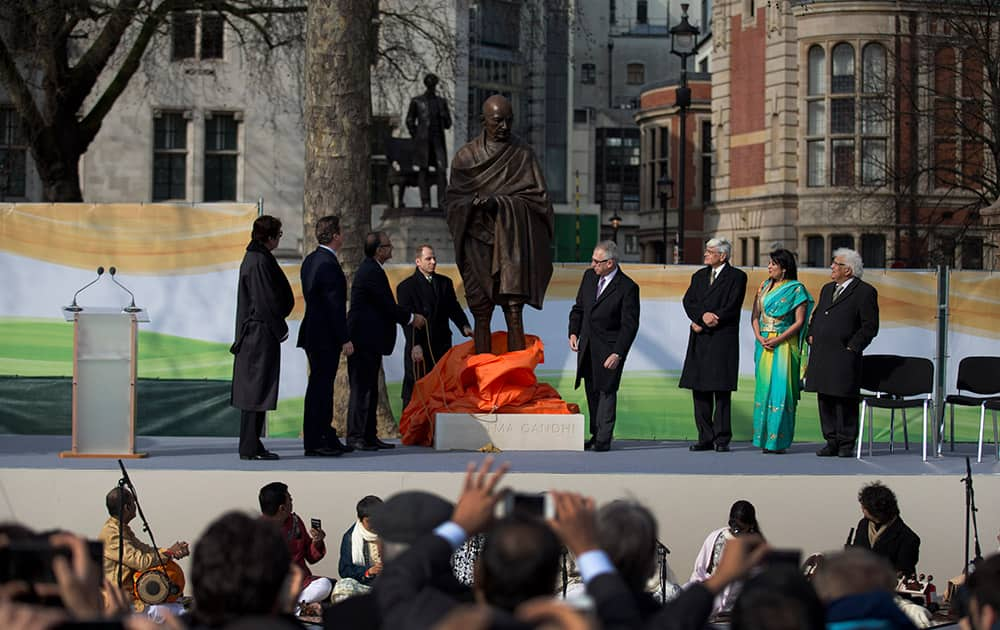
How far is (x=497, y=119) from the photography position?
12.1 m

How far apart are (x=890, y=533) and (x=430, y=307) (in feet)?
16.3

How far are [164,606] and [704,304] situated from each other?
5774 mm

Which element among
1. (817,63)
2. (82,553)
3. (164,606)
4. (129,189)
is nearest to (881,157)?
(817,63)

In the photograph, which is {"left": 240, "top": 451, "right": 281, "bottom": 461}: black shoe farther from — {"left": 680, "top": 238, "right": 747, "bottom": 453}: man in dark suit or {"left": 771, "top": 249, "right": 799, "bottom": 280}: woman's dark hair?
{"left": 771, "top": 249, "right": 799, "bottom": 280}: woman's dark hair

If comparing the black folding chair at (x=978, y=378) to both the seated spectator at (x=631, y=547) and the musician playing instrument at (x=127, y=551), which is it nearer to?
the musician playing instrument at (x=127, y=551)

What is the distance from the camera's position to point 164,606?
804 cm

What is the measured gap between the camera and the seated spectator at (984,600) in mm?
4086

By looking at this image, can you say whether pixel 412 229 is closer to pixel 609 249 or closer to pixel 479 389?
pixel 609 249

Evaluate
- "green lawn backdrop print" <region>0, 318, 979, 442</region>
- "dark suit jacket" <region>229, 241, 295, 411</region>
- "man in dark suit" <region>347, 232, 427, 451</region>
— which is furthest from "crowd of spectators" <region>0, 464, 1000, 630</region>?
"green lawn backdrop print" <region>0, 318, 979, 442</region>

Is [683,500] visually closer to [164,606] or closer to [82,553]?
[164,606]

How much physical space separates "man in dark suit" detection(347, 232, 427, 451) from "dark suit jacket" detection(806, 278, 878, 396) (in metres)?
3.12

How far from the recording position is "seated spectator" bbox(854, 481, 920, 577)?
29.4 ft

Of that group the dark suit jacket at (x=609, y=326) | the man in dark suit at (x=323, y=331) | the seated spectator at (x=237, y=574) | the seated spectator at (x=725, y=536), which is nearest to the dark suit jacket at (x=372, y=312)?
the man in dark suit at (x=323, y=331)

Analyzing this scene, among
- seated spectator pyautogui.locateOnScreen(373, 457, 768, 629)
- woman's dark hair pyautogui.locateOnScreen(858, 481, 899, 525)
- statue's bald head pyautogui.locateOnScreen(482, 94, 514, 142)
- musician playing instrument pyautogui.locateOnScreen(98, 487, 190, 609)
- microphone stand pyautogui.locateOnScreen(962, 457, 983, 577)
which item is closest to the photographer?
seated spectator pyautogui.locateOnScreen(373, 457, 768, 629)
